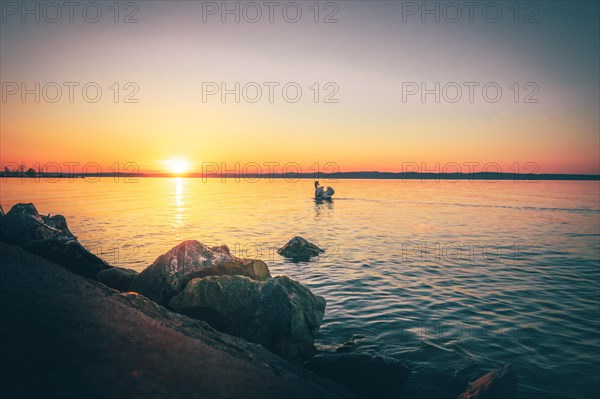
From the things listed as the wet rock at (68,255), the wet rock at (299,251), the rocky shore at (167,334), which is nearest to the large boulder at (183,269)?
the rocky shore at (167,334)

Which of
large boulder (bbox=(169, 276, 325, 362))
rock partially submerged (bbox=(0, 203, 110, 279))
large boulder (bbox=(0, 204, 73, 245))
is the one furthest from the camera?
large boulder (bbox=(0, 204, 73, 245))

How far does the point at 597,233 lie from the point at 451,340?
25.1 m

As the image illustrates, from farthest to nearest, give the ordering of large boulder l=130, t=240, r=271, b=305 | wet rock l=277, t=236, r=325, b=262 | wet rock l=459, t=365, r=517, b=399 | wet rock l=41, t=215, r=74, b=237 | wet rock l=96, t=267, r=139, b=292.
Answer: wet rock l=277, t=236, r=325, b=262
wet rock l=41, t=215, r=74, b=237
wet rock l=96, t=267, r=139, b=292
large boulder l=130, t=240, r=271, b=305
wet rock l=459, t=365, r=517, b=399

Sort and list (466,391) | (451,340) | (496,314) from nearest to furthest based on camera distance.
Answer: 1. (466,391)
2. (451,340)
3. (496,314)

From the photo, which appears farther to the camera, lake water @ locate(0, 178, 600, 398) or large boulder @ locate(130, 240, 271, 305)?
large boulder @ locate(130, 240, 271, 305)

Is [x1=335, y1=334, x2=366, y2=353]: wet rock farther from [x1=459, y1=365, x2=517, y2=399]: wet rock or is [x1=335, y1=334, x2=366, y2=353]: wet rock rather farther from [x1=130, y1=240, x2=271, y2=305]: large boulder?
[x1=130, y1=240, x2=271, y2=305]: large boulder

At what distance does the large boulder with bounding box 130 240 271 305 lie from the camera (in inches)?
361

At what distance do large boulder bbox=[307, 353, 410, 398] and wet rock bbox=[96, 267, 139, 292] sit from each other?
606 centimetres

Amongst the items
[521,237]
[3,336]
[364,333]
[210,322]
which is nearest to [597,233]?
[521,237]

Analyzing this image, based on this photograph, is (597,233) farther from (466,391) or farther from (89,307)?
(89,307)

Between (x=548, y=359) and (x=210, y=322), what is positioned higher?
(x=210, y=322)

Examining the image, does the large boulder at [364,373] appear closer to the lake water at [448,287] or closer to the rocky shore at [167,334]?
the rocky shore at [167,334]

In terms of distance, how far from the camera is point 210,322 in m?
8.03

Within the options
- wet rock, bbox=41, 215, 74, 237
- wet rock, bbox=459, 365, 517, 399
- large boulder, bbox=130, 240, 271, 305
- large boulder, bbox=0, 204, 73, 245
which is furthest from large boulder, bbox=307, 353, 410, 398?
wet rock, bbox=41, 215, 74, 237
